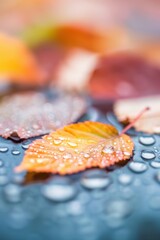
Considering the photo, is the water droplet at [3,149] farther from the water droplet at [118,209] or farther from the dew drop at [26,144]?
the water droplet at [118,209]

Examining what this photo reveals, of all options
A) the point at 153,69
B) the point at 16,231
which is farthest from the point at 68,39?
the point at 16,231

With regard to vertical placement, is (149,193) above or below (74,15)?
below

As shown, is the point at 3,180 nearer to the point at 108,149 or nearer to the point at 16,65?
the point at 108,149

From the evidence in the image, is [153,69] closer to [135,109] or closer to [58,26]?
[135,109]

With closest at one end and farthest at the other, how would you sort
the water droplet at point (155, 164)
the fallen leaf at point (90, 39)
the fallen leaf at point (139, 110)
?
1. the water droplet at point (155, 164)
2. the fallen leaf at point (139, 110)
3. the fallen leaf at point (90, 39)

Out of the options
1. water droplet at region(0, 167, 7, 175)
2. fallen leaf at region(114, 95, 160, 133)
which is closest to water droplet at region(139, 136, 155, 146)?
fallen leaf at region(114, 95, 160, 133)

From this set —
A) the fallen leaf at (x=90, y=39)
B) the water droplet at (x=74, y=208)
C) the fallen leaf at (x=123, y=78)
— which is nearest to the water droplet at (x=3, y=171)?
the water droplet at (x=74, y=208)
